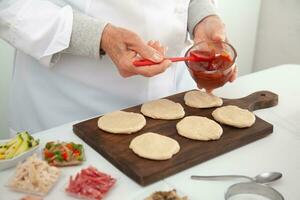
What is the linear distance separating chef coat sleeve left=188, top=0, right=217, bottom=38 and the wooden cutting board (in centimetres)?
26

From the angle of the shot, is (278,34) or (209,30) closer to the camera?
(209,30)

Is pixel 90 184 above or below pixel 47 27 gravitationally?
below

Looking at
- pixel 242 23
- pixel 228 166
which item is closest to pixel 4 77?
pixel 228 166

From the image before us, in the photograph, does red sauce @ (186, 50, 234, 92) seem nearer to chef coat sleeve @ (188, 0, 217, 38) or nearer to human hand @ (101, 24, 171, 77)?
human hand @ (101, 24, 171, 77)

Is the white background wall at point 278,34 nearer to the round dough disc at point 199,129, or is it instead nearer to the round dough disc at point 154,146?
the round dough disc at point 199,129

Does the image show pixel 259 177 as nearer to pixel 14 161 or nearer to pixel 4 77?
pixel 14 161

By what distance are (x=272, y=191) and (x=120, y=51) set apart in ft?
1.45

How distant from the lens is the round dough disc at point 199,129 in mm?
911

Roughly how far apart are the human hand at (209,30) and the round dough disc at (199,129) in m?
0.24

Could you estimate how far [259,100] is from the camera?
111 cm

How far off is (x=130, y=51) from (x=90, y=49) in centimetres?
10

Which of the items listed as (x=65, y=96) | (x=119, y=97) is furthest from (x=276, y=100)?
(x=65, y=96)

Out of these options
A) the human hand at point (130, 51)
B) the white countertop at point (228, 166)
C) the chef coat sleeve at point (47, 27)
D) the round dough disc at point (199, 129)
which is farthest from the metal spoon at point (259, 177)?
the chef coat sleeve at point (47, 27)

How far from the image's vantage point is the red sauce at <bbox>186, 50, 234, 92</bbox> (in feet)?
3.25
